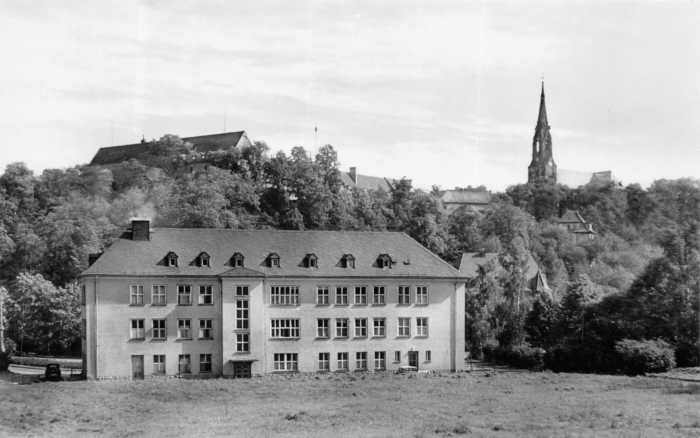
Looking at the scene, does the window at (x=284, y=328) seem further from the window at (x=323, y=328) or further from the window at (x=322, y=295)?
the window at (x=322, y=295)

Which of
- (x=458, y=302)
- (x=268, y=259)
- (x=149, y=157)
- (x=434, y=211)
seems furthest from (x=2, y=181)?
(x=458, y=302)

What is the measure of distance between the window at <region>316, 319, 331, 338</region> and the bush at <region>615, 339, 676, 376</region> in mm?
18946

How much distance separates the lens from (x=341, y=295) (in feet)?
183

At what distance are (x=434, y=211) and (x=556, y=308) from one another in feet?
141

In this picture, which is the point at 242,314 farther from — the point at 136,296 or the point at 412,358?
the point at 412,358

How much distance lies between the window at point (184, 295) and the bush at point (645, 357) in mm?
27993

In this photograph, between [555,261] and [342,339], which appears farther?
[555,261]

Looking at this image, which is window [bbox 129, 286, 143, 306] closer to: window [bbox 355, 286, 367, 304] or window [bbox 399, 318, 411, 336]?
window [bbox 355, 286, 367, 304]

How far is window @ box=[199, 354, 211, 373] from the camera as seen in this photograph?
53438 millimetres

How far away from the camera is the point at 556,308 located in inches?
2435

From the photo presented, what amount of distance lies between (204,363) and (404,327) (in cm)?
1391

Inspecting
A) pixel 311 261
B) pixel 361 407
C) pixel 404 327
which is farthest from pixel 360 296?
Result: pixel 361 407

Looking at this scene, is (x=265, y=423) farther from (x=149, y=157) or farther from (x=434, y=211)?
(x=149, y=157)

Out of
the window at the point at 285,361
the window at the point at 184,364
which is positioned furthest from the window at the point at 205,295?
the window at the point at 285,361
